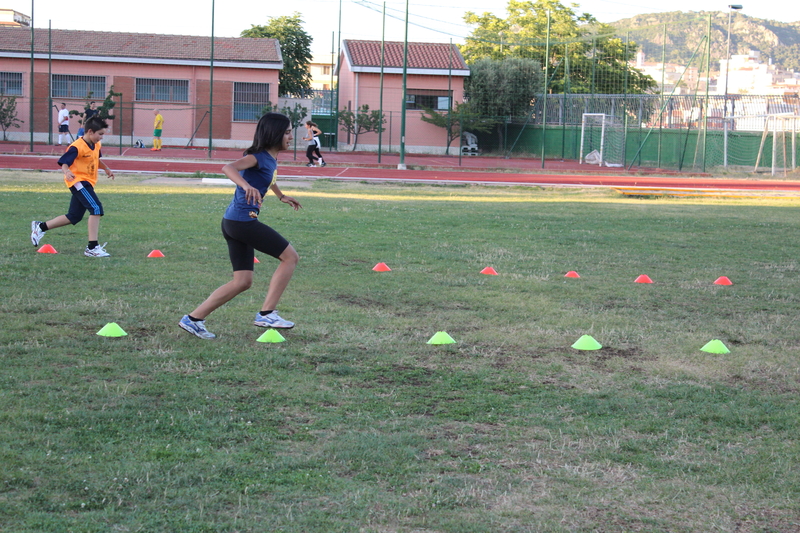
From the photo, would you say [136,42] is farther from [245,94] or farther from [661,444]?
[661,444]

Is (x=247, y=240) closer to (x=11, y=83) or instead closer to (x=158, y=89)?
(x=158, y=89)

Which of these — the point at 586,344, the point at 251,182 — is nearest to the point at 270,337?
the point at 251,182

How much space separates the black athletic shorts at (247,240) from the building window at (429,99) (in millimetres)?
40996

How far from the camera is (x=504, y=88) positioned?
46.7 metres

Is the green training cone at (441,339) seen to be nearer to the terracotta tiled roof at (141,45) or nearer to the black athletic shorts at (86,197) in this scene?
the black athletic shorts at (86,197)

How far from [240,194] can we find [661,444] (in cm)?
340

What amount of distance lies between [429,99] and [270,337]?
41590 mm

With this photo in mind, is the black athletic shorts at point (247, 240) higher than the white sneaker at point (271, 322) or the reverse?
higher

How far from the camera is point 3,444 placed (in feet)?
12.9

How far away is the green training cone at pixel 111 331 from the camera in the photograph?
612cm

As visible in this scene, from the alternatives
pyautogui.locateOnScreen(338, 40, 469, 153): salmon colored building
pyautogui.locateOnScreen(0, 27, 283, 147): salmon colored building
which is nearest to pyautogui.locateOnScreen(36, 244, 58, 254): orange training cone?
pyautogui.locateOnScreen(0, 27, 283, 147): salmon colored building

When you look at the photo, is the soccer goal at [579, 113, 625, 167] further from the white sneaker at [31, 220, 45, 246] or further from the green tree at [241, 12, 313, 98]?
the white sneaker at [31, 220, 45, 246]

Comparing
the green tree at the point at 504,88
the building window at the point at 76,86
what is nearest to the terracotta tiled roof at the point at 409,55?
the green tree at the point at 504,88

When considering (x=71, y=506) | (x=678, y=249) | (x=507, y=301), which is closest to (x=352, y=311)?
(x=507, y=301)
